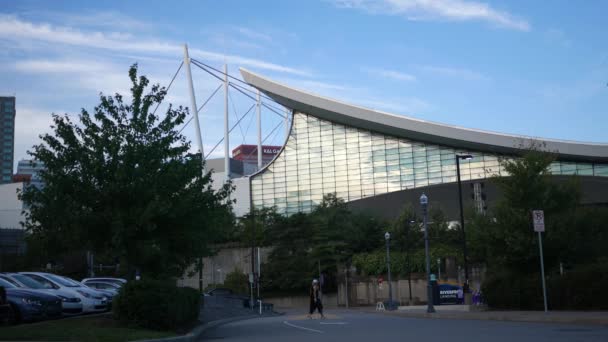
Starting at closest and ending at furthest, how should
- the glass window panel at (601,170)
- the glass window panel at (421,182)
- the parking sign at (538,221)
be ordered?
the parking sign at (538,221) → the glass window panel at (601,170) → the glass window panel at (421,182)

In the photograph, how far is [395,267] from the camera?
2500 inches

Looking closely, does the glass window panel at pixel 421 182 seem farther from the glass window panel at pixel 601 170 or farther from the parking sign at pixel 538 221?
the parking sign at pixel 538 221

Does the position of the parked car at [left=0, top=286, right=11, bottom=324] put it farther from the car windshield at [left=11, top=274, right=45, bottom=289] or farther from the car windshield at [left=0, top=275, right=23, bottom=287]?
the car windshield at [left=11, top=274, right=45, bottom=289]

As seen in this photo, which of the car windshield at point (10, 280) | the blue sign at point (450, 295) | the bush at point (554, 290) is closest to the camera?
the car windshield at point (10, 280)

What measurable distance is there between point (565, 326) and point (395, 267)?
47515 millimetres

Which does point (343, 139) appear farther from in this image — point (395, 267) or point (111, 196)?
point (111, 196)

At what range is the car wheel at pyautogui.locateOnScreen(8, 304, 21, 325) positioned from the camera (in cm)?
1767

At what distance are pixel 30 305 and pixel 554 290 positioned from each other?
16398 millimetres

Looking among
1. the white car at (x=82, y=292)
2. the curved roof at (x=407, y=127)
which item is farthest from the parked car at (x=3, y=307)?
the curved roof at (x=407, y=127)

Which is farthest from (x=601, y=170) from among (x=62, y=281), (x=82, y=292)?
(x=82, y=292)

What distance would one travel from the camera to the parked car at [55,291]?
20.9 m

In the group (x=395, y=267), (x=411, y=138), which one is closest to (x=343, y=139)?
(x=411, y=138)

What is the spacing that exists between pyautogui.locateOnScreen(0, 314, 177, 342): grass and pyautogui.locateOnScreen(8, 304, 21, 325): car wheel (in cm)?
105

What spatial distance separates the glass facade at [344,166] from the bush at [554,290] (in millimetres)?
60544
